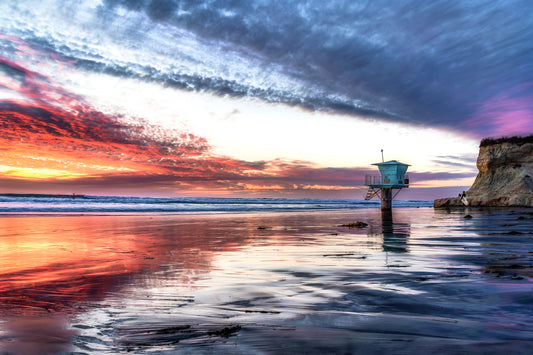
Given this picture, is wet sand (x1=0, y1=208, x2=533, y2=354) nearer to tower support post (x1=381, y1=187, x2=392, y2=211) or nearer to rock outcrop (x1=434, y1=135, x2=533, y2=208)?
tower support post (x1=381, y1=187, x2=392, y2=211)

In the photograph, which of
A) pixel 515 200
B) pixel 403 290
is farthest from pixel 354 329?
pixel 515 200

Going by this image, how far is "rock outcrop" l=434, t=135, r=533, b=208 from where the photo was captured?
3253 centimetres

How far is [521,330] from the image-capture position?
8.80ft

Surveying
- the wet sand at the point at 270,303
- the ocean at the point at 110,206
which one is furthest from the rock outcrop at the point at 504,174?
the wet sand at the point at 270,303

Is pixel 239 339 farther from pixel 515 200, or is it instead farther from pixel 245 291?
pixel 515 200

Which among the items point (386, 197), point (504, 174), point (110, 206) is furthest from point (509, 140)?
point (110, 206)

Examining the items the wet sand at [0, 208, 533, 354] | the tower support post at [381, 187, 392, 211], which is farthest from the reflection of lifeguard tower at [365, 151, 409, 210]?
the wet sand at [0, 208, 533, 354]

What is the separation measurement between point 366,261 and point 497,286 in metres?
2.38

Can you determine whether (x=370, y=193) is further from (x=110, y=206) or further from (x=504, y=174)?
(x=110, y=206)

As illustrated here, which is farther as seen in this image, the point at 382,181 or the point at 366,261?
the point at 382,181

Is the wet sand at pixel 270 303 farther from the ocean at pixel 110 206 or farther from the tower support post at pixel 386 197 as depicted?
the tower support post at pixel 386 197

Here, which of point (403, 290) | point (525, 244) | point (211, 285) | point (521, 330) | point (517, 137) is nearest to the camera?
point (521, 330)

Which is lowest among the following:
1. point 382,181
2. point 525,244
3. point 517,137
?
point 525,244

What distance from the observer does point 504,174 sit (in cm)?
3503
